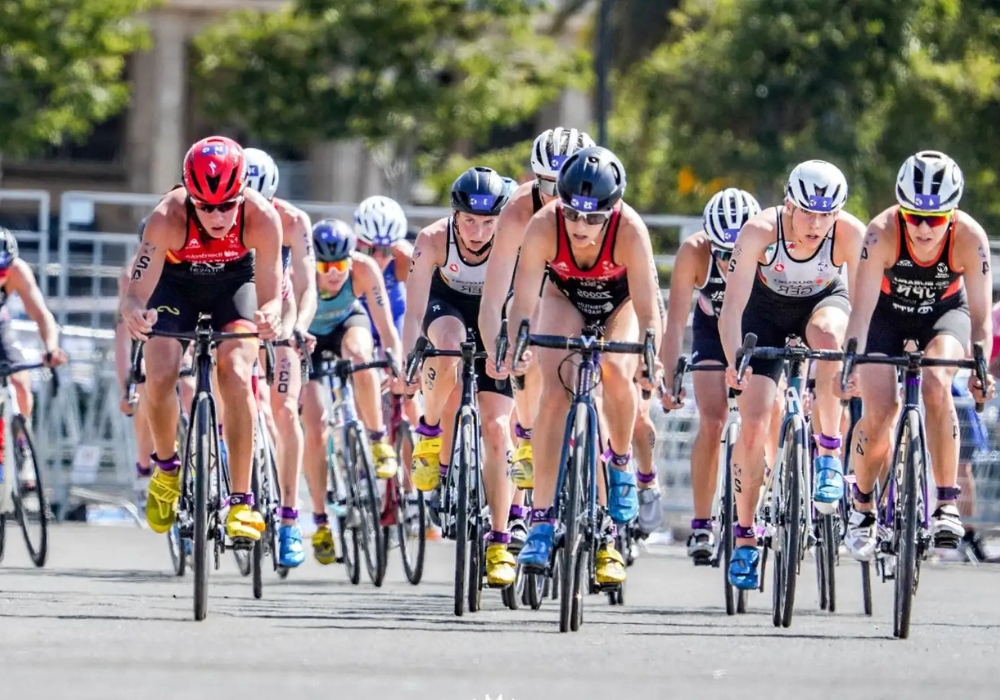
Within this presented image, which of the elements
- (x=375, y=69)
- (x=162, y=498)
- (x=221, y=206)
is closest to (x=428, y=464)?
(x=162, y=498)

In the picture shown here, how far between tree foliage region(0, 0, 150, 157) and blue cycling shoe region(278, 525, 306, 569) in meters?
20.5

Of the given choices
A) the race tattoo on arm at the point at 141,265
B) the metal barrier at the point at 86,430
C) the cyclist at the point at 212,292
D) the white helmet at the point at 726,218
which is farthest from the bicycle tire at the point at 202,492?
the metal barrier at the point at 86,430

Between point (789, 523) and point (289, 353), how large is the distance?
3676 mm

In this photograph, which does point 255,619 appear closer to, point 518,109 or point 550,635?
point 550,635

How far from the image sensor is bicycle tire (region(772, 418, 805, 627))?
11.2 metres

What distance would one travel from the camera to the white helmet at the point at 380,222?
15.3m

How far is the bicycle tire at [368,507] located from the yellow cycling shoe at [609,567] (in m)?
2.61

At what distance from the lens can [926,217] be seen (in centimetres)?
1146

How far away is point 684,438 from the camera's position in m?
18.7

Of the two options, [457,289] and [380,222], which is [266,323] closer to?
[457,289]

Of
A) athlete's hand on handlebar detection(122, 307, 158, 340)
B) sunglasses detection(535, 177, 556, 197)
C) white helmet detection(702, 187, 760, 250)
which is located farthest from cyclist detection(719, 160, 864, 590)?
athlete's hand on handlebar detection(122, 307, 158, 340)

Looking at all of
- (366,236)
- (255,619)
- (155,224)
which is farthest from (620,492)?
(366,236)

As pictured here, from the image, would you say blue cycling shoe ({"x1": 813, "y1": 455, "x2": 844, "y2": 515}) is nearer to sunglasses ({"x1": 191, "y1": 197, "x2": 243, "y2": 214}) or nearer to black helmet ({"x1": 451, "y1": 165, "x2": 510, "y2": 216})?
black helmet ({"x1": 451, "y1": 165, "x2": 510, "y2": 216})

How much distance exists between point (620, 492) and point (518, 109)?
24.7 meters
